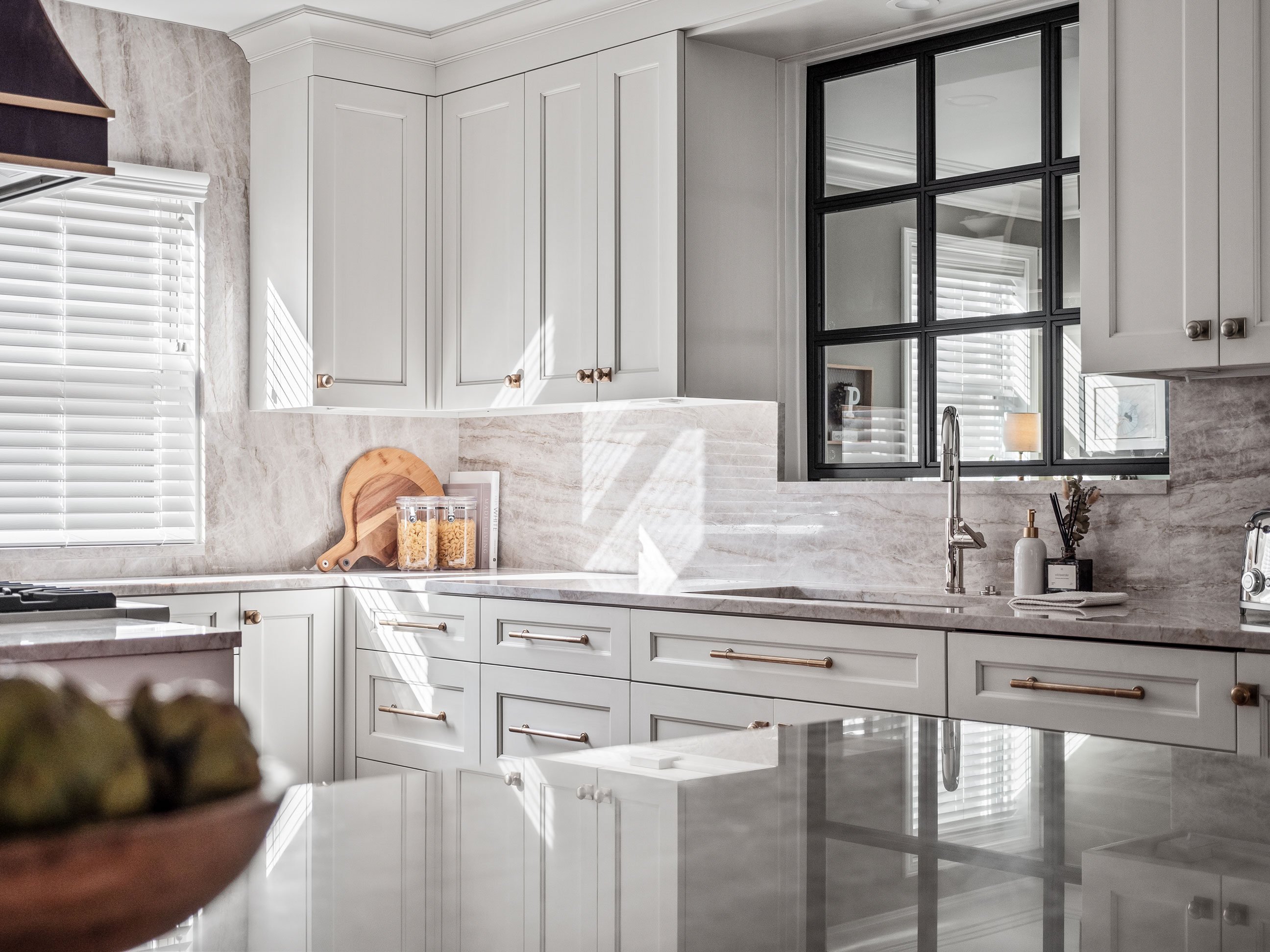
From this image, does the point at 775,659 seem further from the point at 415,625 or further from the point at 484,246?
the point at 484,246

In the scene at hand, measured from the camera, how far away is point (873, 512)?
3.54m

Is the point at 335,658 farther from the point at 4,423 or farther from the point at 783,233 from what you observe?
the point at 783,233

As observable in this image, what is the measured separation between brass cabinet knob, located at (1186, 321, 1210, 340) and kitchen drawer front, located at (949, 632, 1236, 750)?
2.22ft

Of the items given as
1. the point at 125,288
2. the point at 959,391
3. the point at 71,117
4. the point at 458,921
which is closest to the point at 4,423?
the point at 125,288

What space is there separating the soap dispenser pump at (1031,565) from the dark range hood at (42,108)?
2.17 metres

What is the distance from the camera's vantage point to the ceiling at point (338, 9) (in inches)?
154

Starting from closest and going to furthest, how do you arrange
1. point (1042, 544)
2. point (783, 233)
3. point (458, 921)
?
point (458, 921), point (1042, 544), point (783, 233)

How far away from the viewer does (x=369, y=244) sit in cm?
418

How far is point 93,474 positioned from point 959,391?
2614 mm

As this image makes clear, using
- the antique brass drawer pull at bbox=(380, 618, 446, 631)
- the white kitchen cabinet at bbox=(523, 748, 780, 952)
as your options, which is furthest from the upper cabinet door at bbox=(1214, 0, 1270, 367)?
the antique brass drawer pull at bbox=(380, 618, 446, 631)

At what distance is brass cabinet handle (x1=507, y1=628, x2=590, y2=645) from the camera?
132 inches

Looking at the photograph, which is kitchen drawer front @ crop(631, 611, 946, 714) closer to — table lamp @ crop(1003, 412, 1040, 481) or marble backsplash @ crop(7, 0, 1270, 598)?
marble backsplash @ crop(7, 0, 1270, 598)

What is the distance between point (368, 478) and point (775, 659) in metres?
2.08

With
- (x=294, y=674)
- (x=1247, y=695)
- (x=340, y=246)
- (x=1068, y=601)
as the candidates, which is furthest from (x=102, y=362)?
(x=1247, y=695)
